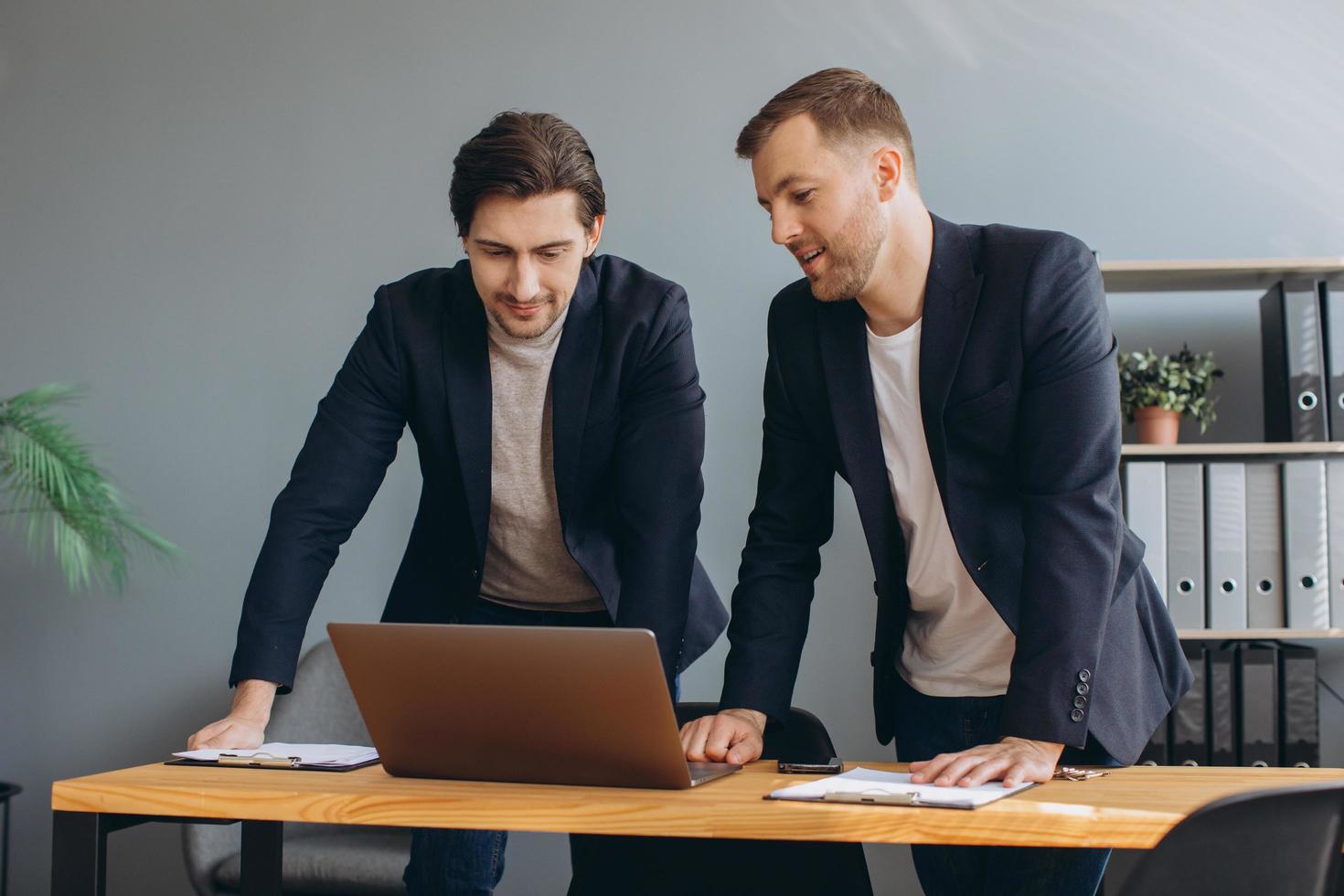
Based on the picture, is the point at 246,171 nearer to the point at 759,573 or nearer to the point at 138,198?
the point at 138,198

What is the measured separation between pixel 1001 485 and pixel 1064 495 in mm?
120

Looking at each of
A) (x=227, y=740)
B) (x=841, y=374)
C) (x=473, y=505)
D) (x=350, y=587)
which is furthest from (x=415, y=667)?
(x=350, y=587)

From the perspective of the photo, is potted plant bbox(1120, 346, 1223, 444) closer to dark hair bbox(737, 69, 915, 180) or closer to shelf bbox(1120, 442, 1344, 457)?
shelf bbox(1120, 442, 1344, 457)

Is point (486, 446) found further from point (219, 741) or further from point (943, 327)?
point (943, 327)

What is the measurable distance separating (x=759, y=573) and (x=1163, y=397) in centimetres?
139

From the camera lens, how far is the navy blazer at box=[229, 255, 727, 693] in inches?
64.1

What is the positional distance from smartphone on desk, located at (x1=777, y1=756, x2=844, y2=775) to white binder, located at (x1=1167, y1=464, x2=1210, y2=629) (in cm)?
146

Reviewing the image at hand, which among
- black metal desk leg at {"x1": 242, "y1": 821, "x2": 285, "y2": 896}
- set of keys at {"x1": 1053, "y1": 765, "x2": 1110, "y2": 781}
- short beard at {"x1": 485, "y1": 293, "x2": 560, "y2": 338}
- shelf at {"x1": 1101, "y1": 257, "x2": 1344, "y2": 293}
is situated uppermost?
shelf at {"x1": 1101, "y1": 257, "x2": 1344, "y2": 293}

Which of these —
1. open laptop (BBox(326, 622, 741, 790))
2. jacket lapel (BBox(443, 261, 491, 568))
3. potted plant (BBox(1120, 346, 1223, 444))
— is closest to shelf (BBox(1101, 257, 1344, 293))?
potted plant (BBox(1120, 346, 1223, 444))

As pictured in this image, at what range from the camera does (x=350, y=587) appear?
3.00m

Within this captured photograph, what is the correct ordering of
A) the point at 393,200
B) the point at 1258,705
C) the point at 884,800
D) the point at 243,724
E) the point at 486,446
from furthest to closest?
1. the point at 393,200
2. the point at 1258,705
3. the point at 486,446
4. the point at 243,724
5. the point at 884,800

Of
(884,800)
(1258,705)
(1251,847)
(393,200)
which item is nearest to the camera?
(1251,847)

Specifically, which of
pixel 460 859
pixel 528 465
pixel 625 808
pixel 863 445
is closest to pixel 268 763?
pixel 460 859

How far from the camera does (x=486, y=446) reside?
169cm
